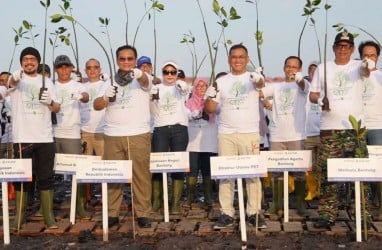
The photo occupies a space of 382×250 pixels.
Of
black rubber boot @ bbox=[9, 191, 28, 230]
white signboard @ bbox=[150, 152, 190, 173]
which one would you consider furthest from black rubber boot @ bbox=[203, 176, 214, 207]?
black rubber boot @ bbox=[9, 191, 28, 230]

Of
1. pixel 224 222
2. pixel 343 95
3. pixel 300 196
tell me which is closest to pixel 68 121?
pixel 224 222

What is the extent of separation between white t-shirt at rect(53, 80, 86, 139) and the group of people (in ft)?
0.04

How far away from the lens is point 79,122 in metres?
6.19

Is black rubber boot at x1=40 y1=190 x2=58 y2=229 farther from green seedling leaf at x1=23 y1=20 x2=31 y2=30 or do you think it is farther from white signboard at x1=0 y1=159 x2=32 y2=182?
green seedling leaf at x1=23 y1=20 x2=31 y2=30

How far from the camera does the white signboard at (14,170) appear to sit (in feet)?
16.5

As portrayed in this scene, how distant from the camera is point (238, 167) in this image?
4.94 meters

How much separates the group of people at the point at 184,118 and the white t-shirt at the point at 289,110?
0.01 meters

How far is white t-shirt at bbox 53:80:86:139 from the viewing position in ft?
20.0

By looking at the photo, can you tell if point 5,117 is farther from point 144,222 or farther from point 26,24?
point 144,222

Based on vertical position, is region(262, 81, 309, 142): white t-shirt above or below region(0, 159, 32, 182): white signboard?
above

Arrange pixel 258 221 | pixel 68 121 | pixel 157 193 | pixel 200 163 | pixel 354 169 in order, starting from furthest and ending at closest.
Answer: pixel 200 163
pixel 157 193
pixel 68 121
pixel 258 221
pixel 354 169

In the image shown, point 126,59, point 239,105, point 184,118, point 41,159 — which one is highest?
point 126,59

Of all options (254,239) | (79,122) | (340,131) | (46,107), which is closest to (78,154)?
(79,122)

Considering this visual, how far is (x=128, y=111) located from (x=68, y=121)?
1.04m
